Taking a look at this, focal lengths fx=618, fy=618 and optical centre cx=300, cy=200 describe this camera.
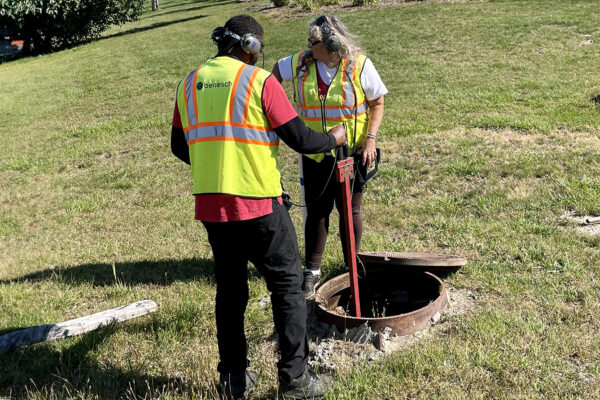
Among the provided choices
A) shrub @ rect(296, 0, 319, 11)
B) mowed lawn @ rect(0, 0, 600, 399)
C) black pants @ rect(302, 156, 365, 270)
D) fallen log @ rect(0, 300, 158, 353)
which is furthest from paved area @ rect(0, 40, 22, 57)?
black pants @ rect(302, 156, 365, 270)

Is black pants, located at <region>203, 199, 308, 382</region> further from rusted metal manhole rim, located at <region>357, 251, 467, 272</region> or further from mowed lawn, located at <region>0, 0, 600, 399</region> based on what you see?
rusted metal manhole rim, located at <region>357, 251, 467, 272</region>

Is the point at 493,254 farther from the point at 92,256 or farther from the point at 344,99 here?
the point at 92,256

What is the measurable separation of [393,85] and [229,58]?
1072 centimetres

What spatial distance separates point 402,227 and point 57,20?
89.7 feet

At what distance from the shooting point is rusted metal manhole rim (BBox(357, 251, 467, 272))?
4715mm

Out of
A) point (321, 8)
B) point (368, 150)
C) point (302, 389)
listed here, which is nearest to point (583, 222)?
point (368, 150)

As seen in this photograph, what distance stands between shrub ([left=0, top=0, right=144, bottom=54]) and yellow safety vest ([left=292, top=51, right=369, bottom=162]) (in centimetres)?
2609

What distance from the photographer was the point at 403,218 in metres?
6.64

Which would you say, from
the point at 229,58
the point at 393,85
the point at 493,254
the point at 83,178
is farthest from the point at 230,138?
the point at 393,85

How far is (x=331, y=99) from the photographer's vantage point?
4473 millimetres

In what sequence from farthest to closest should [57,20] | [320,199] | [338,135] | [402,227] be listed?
1. [57,20]
2. [402,227]
3. [320,199]
4. [338,135]

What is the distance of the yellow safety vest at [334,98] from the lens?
4.44 m

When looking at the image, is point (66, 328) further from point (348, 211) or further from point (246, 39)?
point (246, 39)

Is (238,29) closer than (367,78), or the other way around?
(238,29)
